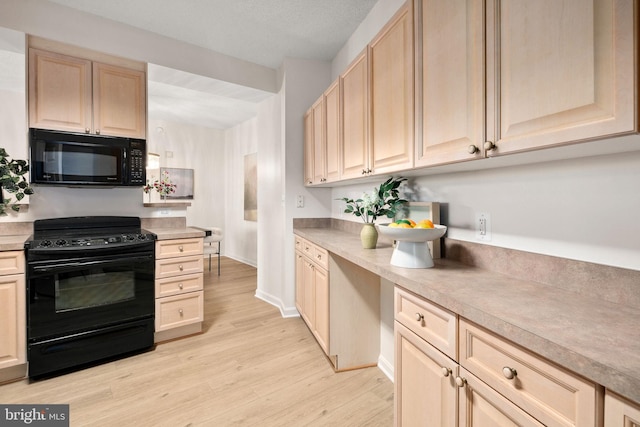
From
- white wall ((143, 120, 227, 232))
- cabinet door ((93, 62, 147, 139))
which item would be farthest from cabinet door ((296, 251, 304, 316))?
white wall ((143, 120, 227, 232))

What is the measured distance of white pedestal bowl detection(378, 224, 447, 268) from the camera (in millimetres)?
1300

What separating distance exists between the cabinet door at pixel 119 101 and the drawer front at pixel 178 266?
3.70ft

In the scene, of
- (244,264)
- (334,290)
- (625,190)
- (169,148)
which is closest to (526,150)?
(625,190)

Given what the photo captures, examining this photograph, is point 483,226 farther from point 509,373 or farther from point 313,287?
point 313,287

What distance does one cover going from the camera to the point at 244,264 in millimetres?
5395

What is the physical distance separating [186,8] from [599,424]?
3.09 m

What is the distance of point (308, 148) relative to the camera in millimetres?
2951

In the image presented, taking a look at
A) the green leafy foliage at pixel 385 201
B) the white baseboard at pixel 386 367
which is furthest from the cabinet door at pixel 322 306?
the green leafy foliage at pixel 385 201

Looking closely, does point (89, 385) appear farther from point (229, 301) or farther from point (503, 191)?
point (503, 191)

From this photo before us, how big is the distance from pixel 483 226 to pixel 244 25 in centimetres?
246

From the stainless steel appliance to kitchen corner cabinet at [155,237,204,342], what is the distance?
0.07m

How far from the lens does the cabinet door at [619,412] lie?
547 millimetres

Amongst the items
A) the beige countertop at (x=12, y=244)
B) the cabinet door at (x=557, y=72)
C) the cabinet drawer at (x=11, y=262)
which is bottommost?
the cabinet drawer at (x=11, y=262)

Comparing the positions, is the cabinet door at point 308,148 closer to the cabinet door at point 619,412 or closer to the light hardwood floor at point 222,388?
the light hardwood floor at point 222,388
